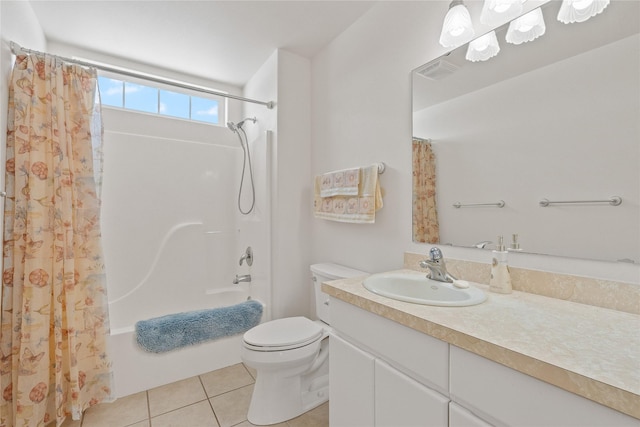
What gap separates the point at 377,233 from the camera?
1.75 m

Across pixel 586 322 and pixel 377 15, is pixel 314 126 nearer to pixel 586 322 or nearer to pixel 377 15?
pixel 377 15

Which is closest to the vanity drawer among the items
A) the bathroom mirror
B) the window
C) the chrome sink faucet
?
the chrome sink faucet

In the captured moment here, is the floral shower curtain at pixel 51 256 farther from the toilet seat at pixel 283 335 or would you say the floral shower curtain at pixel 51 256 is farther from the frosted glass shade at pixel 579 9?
the frosted glass shade at pixel 579 9

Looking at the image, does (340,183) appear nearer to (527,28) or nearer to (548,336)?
(527,28)

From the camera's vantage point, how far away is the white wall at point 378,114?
1525mm

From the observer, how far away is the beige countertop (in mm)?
537

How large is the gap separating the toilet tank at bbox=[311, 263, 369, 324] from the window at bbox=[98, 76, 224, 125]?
1.98 metres

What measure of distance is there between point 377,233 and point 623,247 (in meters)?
1.04

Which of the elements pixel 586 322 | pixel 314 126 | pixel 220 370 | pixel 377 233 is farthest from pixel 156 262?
pixel 586 322

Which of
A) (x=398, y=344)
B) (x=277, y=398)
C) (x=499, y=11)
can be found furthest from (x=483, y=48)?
(x=277, y=398)

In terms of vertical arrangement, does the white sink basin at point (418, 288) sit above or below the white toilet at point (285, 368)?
above

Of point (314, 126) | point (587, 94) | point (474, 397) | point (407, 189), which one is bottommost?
point (474, 397)

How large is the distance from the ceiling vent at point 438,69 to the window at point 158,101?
7.24ft

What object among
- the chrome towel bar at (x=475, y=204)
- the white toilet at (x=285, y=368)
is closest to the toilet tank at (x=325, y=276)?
the white toilet at (x=285, y=368)
